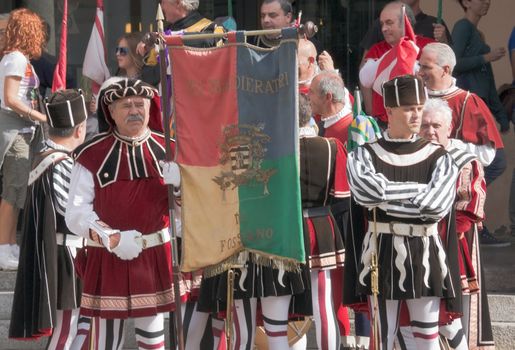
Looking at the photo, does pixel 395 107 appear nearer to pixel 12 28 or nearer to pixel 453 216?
pixel 453 216

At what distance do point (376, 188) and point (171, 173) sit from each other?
110 cm

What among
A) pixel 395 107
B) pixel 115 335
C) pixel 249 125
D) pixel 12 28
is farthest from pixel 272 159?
pixel 12 28

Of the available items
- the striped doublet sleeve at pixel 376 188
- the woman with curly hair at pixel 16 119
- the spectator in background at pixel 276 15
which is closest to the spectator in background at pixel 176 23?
the spectator in background at pixel 276 15

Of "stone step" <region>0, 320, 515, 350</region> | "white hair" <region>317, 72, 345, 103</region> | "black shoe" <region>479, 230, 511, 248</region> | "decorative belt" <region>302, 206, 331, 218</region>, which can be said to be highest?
"white hair" <region>317, 72, 345, 103</region>

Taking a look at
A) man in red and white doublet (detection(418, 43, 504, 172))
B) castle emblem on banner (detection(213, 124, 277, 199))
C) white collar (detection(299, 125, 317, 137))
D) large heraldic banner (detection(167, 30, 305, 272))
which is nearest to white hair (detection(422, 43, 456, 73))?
man in red and white doublet (detection(418, 43, 504, 172))

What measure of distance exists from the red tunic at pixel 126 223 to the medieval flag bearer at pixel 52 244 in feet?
2.02

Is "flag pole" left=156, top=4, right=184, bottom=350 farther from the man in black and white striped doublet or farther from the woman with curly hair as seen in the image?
the woman with curly hair

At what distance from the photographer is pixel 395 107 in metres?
7.86

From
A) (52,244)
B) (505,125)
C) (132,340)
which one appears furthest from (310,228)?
(505,125)

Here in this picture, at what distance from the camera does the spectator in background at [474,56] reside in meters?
10.8

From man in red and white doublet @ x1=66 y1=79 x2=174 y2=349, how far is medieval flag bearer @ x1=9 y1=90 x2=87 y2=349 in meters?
0.59

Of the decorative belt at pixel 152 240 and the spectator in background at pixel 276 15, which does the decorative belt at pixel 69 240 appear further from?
the spectator in background at pixel 276 15

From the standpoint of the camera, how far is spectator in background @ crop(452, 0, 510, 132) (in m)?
10.8

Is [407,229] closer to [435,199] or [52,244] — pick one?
[435,199]
